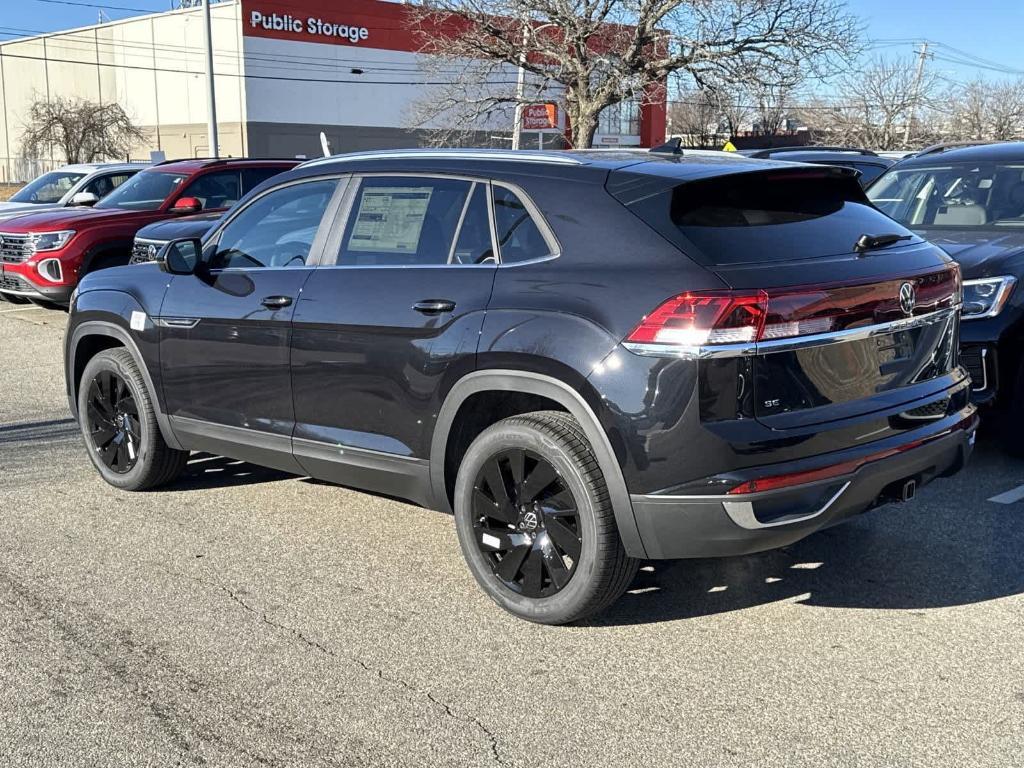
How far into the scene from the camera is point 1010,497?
5812 mm

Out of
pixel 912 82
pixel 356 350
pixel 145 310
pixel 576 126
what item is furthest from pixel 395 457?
pixel 912 82

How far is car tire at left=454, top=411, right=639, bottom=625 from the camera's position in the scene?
157 inches

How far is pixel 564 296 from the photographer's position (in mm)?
4016

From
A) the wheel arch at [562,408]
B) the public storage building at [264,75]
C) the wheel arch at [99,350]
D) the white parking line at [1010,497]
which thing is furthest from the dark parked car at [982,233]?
the public storage building at [264,75]

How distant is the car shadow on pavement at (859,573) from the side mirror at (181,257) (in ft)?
8.85

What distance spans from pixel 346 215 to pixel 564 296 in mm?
1453

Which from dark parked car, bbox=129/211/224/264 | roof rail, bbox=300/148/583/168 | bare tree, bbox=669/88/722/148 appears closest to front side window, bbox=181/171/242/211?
Result: dark parked car, bbox=129/211/224/264

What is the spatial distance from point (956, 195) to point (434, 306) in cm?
486

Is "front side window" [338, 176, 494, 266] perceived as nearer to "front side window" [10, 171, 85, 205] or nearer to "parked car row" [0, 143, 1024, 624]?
"parked car row" [0, 143, 1024, 624]

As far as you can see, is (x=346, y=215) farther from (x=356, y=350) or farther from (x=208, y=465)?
(x=208, y=465)

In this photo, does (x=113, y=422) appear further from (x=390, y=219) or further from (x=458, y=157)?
(x=458, y=157)

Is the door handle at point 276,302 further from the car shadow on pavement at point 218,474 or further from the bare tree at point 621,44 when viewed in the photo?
the bare tree at point 621,44

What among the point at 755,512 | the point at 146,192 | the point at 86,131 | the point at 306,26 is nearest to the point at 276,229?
the point at 755,512

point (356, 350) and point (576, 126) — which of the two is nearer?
point (356, 350)
